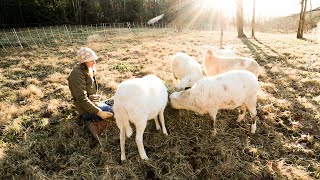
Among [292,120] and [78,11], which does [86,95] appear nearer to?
[292,120]

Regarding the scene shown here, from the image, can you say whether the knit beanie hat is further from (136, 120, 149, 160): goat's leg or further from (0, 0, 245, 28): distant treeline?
(0, 0, 245, 28): distant treeline

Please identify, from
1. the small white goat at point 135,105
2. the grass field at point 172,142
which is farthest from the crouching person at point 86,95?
the small white goat at point 135,105

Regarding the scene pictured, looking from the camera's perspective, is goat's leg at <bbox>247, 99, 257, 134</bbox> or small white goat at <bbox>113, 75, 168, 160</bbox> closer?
small white goat at <bbox>113, 75, 168, 160</bbox>

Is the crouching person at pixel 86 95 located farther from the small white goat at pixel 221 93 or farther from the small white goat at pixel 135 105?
the small white goat at pixel 221 93

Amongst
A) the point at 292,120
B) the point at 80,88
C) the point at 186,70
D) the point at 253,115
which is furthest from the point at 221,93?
the point at 80,88

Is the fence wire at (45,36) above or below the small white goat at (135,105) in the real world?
above

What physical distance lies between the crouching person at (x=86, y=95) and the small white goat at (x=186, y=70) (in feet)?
5.97

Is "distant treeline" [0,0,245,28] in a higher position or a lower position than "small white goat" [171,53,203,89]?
higher

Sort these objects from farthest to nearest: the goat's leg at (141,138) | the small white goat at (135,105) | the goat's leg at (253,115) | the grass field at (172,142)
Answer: the goat's leg at (253,115) < the grass field at (172,142) < the goat's leg at (141,138) < the small white goat at (135,105)

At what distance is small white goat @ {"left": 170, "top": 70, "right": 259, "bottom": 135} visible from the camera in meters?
5.45

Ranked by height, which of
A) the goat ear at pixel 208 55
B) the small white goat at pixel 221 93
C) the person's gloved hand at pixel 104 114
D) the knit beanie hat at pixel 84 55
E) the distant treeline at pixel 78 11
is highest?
the distant treeline at pixel 78 11

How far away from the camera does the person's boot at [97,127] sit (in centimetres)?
543

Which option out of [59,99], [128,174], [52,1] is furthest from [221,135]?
[52,1]

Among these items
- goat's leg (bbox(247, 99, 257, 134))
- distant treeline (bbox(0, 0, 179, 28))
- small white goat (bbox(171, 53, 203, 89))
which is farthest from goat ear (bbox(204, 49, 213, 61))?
distant treeline (bbox(0, 0, 179, 28))
